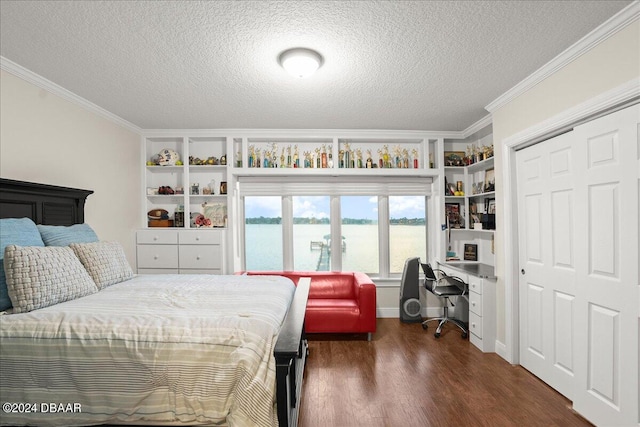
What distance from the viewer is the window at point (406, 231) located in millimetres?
4660

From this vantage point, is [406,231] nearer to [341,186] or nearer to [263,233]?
[341,186]

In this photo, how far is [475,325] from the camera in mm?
3428

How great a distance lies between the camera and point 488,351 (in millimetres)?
3258

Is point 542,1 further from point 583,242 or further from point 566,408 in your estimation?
point 566,408

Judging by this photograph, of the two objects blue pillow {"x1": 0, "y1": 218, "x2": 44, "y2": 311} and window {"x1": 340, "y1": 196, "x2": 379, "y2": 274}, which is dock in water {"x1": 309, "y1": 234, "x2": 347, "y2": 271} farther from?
blue pillow {"x1": 0, "y1": 218, "x2": 44, "y2": 311}

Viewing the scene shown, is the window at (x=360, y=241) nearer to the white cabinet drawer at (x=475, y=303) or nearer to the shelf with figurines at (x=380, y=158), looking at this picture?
the shelf with figurines at (x=380, y=158)

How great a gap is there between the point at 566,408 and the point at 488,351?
97cm

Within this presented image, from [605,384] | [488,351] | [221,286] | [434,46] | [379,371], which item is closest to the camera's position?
[605,384]

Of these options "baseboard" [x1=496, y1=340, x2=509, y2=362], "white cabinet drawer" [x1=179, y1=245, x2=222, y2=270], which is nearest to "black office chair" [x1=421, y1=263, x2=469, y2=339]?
"baseboard" [x1=496, y1=340, x2=509, y2=362]

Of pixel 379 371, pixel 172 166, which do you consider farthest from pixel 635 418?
pixel 172 166

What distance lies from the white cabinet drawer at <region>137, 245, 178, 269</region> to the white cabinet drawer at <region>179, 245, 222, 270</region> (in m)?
0.11

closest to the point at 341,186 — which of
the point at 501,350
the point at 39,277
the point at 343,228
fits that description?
the point at 343,228

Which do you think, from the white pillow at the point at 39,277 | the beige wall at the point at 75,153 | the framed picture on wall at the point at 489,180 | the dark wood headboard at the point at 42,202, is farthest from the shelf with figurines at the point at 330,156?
the white pillow at the point at 39,277

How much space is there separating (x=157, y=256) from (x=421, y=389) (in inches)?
135
